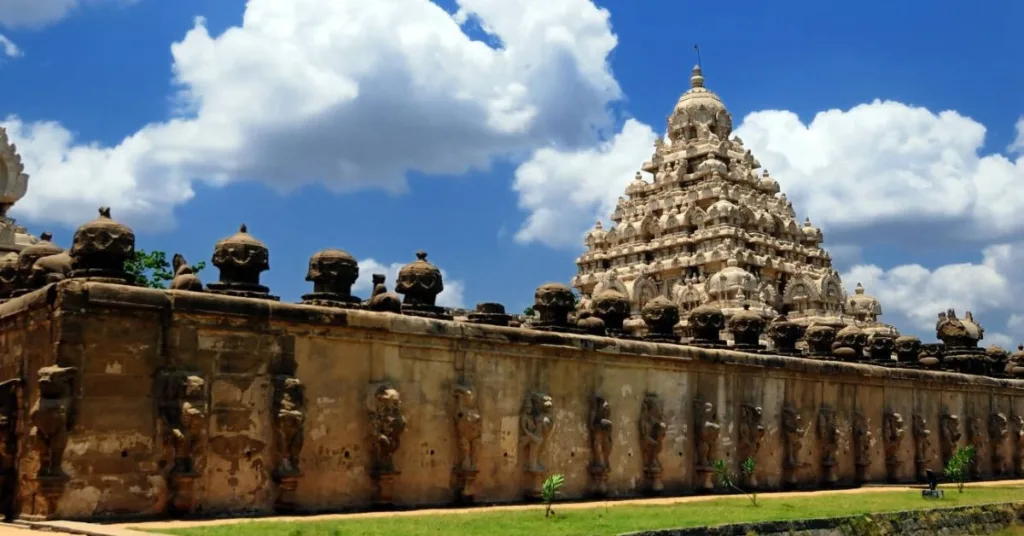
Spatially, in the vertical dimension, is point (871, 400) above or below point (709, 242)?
below

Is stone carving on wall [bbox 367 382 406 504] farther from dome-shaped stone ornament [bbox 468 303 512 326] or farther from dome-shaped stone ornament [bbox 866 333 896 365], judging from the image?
dome-shaped stone ornament [bbox 866 333 896 365]

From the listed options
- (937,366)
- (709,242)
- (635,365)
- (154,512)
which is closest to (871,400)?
(937,366)

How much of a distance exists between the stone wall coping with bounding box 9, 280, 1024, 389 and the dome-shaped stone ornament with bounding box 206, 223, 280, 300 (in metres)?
0.41

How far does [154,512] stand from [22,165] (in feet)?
54.9

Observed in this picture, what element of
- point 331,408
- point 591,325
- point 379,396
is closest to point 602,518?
point 379,396

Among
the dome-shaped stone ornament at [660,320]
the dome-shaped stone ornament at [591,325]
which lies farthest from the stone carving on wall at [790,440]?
the dome-shaped stone ornament at [591,325]

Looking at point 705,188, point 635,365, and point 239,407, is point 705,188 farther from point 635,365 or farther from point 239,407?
point 239,407

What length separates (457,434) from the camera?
1850cm

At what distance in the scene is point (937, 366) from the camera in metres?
33.7

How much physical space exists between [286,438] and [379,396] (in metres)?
1.71

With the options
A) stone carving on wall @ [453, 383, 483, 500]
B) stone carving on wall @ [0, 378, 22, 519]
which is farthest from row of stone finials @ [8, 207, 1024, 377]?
stone carving on wall @ [0, 378, 22, 519]

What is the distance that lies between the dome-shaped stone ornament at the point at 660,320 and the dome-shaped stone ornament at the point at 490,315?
4.67 meters

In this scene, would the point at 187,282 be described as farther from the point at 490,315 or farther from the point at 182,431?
the point at 490,315

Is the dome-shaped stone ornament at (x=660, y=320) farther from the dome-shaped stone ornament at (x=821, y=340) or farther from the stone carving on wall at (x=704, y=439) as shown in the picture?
the dome-shaped stone ornament at (x=821, y=340)
